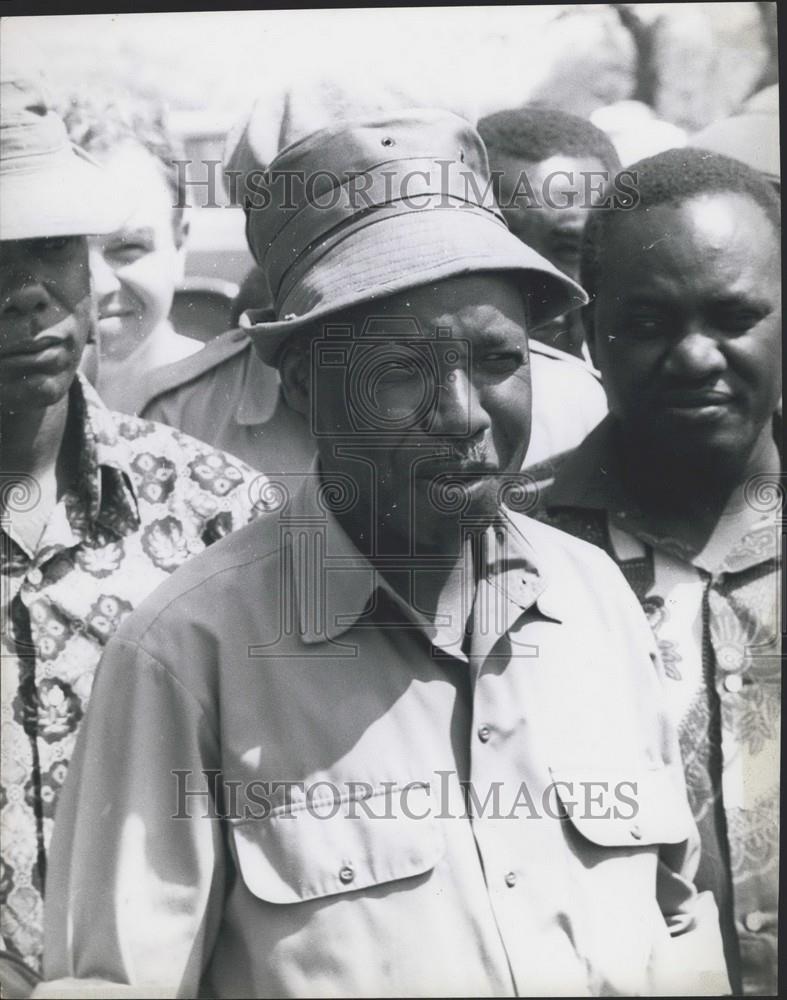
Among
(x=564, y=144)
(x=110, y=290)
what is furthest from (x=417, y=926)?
(x=564, y=144)

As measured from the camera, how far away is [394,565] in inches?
106

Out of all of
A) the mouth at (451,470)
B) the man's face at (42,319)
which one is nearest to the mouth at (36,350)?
the man's face at (42,319)

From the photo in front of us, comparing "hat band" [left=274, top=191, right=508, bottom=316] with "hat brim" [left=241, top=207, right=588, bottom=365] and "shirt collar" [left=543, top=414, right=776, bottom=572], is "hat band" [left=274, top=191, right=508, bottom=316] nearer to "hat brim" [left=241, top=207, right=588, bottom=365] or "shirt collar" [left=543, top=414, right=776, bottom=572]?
"hat brim" [left=241, top=207, right=588, bottom=365]

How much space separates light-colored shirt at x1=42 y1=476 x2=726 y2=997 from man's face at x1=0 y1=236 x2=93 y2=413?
1.70 ft

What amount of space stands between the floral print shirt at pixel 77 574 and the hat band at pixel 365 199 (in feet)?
1.53

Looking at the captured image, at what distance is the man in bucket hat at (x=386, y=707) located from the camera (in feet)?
8.36

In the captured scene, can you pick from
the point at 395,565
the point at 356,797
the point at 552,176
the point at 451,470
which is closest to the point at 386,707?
the point at 356,797

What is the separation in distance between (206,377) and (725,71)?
1.30 metres

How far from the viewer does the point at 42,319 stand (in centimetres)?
280

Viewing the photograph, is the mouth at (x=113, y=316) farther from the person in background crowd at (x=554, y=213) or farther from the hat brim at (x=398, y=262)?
the person in background crowd at (x=554, y=213)

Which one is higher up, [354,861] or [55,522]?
[55,522]

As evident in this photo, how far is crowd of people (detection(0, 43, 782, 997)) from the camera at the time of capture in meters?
2.57

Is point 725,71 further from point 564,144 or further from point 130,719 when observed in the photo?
point 130,719
